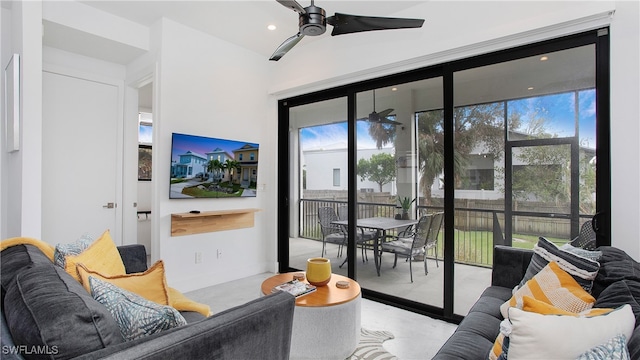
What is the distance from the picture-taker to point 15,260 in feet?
4.61

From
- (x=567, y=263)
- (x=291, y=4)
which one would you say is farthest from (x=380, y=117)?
(x=567, y=263)

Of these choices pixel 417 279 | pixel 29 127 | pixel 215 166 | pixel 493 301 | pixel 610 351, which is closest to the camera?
pixel 610 351

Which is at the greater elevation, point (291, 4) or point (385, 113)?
point (291, 4)

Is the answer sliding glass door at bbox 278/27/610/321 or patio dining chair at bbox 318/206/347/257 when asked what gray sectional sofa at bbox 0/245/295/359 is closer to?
sliding glass door at bbox 278/27/610/321

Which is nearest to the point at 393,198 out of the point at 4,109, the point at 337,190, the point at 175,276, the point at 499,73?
the point at 337,190

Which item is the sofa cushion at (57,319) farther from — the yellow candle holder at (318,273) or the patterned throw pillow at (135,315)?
the yellow candle holder at (318,273)

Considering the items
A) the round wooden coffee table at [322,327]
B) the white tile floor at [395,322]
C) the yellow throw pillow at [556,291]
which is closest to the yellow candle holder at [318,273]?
the round wooden coffee table at [322,327]

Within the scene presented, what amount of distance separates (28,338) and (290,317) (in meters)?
0.81

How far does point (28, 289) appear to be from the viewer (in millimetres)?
1045

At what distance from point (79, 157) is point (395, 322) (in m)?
3.83

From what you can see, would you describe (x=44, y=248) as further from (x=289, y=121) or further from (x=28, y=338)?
(x=289, y=121)

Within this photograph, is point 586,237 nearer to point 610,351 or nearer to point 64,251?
point 610,351

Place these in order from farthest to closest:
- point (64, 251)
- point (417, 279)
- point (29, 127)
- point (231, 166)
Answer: point (231, 166), point (417, 279), point (29, 127), point (64, 251)

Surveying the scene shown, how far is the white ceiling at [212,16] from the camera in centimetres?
307
